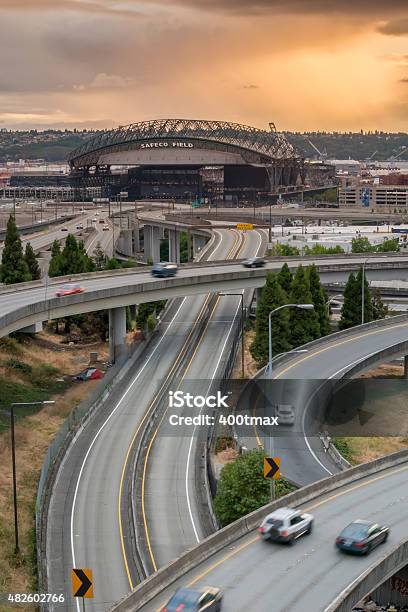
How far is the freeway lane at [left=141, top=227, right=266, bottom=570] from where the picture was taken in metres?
38.9

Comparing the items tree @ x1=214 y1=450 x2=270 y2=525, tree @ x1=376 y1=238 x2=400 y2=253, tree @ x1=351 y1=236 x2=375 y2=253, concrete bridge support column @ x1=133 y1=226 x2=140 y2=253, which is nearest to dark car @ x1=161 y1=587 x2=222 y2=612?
tree @ x1=214 y1=450 x2=270 y2=525

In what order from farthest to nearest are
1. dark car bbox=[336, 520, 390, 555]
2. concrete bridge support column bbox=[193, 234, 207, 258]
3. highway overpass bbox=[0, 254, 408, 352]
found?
concrete bridge support column bbox=[193, 234, 207, 258], highway overpass bbox=[0, 254, 408, 352], dark car bbox=[336, 520, 390, 555]

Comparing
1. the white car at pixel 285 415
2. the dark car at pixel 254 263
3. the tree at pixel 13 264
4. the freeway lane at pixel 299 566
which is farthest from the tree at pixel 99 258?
the freeway lane at pixel 299 566

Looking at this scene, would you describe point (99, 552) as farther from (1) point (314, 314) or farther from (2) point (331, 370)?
(1) point (314, 314)

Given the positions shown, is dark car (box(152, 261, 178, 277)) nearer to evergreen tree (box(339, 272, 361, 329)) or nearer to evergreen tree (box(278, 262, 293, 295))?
evergreen tree (box(278, 262, 293, 295))

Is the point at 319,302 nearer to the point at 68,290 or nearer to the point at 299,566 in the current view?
the point at 68,290

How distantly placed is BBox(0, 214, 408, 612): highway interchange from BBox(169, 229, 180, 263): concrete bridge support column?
84859 millimetres

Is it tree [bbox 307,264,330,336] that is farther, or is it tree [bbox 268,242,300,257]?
tree [bbox 268,242,300,257]

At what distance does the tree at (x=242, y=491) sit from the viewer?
38.9m

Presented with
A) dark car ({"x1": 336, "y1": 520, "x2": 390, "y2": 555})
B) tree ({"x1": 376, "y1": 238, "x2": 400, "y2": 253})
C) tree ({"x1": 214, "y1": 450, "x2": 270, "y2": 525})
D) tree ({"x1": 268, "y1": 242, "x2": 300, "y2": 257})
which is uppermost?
tree ({"x1": 268, "y1": 242, "x2": 300, "y2": 257})

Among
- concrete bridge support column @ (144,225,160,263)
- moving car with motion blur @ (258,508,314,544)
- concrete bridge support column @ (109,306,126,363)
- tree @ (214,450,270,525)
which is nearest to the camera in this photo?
moving car with motion blur @ (258,508,314,544)

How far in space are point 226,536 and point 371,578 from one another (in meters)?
4.61

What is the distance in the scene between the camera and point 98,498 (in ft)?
141

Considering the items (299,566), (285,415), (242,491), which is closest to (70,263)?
(285,415)
